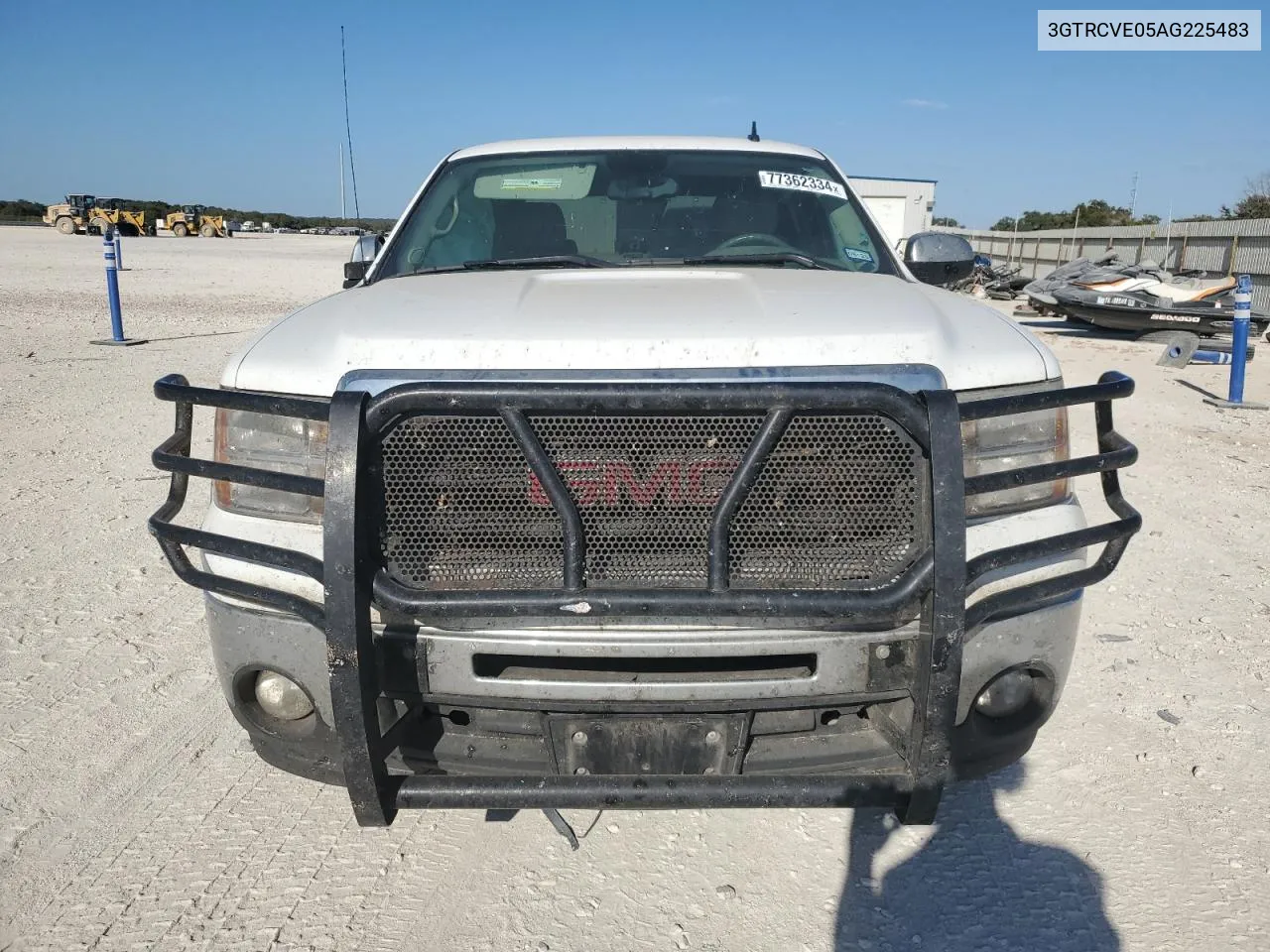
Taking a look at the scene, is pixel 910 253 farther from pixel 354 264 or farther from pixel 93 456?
pixel 93 456

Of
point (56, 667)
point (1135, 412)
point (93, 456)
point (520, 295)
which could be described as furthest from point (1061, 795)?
point (1135, 412)

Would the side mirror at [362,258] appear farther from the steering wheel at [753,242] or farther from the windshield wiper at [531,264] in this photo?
the steering wheel at [753,242]

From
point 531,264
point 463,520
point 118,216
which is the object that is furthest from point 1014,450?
point 118,216

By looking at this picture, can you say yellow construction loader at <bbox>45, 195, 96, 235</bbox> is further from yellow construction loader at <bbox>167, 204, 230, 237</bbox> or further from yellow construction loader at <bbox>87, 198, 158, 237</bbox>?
yellow construction loader at <bbox>167, 204, 230, 237</bbox>

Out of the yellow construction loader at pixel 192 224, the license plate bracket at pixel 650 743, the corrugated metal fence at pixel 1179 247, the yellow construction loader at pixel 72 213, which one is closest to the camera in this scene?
the license plate bracket at pixel 650 743

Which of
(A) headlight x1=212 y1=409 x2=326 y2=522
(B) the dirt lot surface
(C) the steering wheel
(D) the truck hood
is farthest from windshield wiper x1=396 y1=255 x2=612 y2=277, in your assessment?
(B) the dirt lot surface

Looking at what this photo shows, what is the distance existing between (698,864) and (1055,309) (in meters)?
15.9

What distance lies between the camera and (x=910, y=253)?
387cm

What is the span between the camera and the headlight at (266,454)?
2246mm

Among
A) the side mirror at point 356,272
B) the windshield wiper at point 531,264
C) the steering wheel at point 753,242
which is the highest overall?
the steering wheel at point 753,242

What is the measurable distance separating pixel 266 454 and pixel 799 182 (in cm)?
242

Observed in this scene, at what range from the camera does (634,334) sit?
2.15 metres

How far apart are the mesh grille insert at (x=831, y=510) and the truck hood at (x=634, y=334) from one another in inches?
7.8

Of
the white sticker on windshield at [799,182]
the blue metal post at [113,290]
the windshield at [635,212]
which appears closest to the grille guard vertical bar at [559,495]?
the windshield at [635,212]
